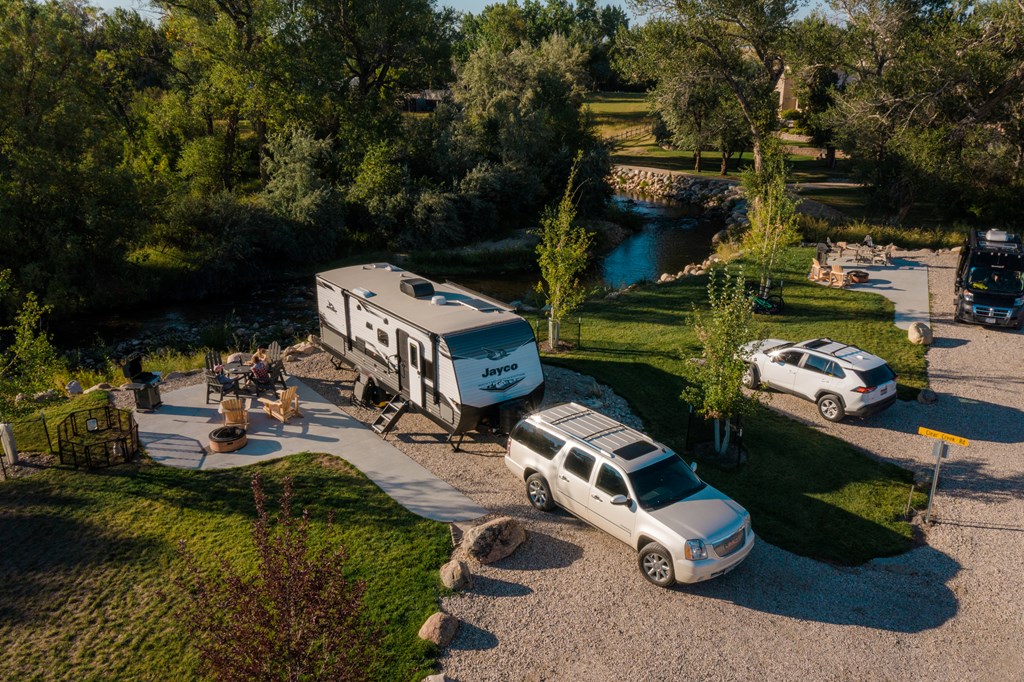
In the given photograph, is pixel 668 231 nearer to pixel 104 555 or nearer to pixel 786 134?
pixel 786 134

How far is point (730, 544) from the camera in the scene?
11.2m

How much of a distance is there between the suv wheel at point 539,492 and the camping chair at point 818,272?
67.8 feet

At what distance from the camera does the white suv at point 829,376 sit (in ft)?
55.9

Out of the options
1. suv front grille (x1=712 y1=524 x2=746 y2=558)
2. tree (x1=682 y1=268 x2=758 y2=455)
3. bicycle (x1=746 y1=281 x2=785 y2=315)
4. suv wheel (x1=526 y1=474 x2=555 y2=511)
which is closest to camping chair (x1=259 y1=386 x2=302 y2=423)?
suv wheel (x1=526 y1=474 x2=555 y2=511)

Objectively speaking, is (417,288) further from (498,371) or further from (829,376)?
(829,376)

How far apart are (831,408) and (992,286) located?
11.1 metres

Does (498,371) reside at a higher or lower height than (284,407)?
higher

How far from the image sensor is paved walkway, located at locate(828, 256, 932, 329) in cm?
2505

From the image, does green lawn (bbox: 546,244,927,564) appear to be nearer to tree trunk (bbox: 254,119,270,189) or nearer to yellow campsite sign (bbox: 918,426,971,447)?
yellow campsite sign (bbox: 918,426,971,447)

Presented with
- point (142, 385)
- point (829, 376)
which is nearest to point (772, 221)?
point (829, 376)

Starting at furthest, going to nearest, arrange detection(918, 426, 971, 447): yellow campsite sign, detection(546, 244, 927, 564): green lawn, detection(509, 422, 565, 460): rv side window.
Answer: detection(546, 244, 927, 564): green lawn → detection(509, 422, 565, 460): rv side window → detection(918, 426, 971, 447): yellow campsite sign

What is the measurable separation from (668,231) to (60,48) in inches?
1397

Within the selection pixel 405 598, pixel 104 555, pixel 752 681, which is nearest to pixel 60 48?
pixel 104 555

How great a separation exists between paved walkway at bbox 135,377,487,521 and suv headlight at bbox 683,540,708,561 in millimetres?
4103
